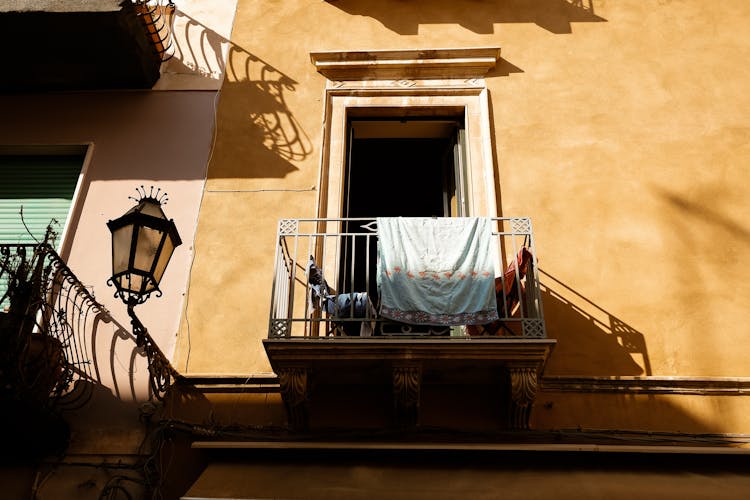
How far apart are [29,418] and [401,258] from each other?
118 inches

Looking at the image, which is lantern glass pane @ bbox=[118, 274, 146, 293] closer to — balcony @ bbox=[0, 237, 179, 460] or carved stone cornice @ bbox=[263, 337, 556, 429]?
balcony @ bbox=[0, 237, 179, 460]

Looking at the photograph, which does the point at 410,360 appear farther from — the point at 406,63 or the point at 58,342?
the point at 406,63

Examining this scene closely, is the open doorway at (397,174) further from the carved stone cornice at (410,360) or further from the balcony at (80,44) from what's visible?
the balcony at (80,44)

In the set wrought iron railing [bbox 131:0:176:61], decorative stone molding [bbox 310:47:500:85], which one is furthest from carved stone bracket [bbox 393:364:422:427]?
wrought iron railing [bbox 131:0:176:61]

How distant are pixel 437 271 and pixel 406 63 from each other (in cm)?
282

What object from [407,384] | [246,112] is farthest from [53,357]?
[246,112]

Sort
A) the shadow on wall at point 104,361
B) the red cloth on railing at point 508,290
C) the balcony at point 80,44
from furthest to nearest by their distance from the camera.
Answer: the balcony at point 80,44 < the shadow on wall at point 104,361 < the red cloth on railing at point 508,290

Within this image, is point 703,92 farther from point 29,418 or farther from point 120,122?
point 29,418

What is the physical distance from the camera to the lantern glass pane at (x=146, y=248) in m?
4.89

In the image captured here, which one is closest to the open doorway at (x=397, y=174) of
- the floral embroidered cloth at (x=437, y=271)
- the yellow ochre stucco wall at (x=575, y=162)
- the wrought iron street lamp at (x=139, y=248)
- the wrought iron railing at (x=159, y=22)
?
the yellow ochre stucco wall at (x=575, y=162)

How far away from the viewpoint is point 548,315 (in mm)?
6156

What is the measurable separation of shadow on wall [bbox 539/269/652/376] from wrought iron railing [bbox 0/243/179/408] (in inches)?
125

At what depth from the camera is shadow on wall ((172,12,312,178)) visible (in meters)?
7.12

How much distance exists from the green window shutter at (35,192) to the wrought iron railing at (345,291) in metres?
2.33
